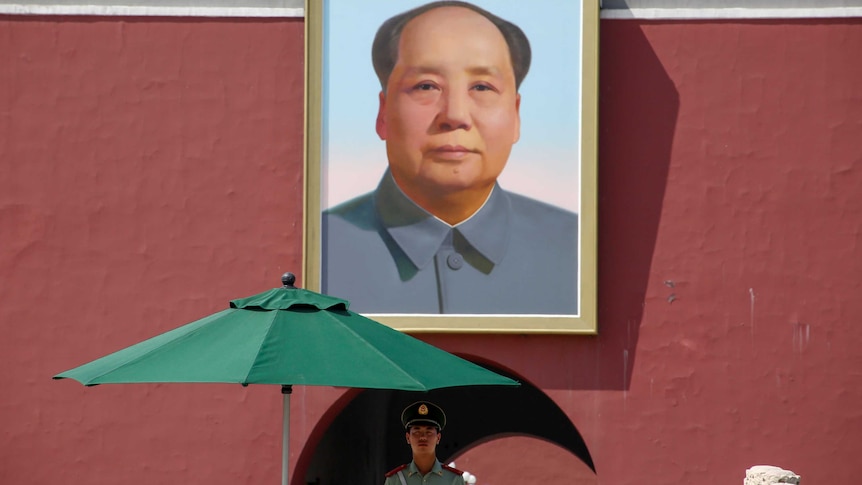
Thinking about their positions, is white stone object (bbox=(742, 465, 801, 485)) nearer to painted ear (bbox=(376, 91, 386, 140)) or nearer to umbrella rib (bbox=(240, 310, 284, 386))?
painted ear (bbox=(376, 91, 386, 140))

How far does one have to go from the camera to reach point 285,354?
486 centimetres

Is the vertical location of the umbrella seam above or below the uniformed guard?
above

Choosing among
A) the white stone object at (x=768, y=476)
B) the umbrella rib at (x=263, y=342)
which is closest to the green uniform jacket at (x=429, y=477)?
the umbrella rib at (x=263, y=342)

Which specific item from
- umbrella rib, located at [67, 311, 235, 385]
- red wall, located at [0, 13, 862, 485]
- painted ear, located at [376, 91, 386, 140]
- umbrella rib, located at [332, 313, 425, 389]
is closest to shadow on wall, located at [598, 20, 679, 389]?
red wall, located at [0, 13, 862, 485]

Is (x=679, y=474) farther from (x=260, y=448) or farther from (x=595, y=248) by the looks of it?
(x=260, y=448)

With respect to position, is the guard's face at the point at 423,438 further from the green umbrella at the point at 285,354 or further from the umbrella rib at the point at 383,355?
the umbrella rib at the point at 383,355

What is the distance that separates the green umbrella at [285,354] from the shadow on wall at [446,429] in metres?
5.67

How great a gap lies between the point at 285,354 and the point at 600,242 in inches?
156

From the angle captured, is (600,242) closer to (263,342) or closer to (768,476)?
(768,476)

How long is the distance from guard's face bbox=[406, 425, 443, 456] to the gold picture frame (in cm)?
254

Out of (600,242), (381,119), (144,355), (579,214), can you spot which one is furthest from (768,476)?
(144,355)

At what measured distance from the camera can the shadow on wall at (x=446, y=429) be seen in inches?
438

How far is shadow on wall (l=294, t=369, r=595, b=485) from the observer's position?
1112cm

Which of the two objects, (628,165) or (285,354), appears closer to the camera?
(285,354)
